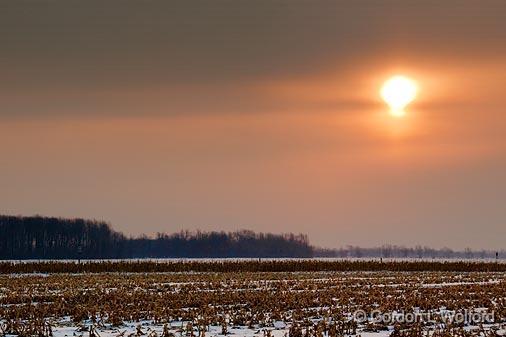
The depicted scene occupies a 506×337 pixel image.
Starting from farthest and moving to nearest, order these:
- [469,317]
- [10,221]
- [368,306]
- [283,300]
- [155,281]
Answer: [10,221]
[155,281]
[283,300]
[368,306]
[469,317]

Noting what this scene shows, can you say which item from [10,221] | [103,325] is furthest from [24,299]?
[10,221]

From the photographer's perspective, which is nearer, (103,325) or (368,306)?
(103,325)

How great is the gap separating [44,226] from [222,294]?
480 ft

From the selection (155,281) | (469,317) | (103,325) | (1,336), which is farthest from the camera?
(155,281)

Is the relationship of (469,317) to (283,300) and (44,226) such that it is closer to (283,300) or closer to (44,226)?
(283,300)

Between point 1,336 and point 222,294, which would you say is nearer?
point 1,336

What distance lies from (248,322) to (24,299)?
13312 mm

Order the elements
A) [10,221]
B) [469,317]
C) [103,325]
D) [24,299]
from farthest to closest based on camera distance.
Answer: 1. [10,221]
2. [24,299]
3. [469,317]
4. [103,325]

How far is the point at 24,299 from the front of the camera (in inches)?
1369

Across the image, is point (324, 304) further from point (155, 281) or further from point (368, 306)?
point (155, 281)

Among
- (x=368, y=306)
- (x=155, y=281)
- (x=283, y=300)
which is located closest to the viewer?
(x=368, y=306)

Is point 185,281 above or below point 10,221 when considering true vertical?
→ below

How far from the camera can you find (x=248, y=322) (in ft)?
84.4

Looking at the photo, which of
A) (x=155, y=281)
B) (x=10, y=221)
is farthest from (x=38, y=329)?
(x=10, y=221)
